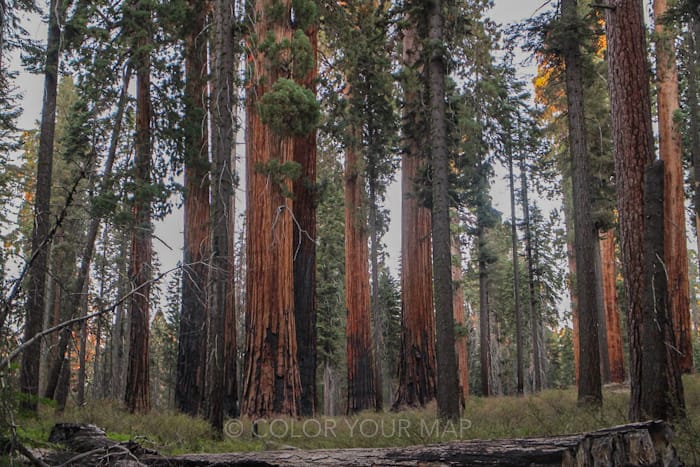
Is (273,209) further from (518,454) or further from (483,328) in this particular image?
(483,328)

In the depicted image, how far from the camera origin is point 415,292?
15258 millimetres

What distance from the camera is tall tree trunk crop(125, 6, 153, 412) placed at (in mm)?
12375

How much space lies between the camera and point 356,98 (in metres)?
14.8

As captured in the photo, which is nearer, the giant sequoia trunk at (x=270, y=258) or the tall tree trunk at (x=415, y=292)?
the giant sequoia trunk at (x=270, y=258)

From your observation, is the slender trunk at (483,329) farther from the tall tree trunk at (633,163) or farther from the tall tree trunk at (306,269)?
the tall tree trunk at (633,163)

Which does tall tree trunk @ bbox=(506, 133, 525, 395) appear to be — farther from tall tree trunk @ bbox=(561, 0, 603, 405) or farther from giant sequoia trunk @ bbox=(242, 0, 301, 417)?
giant sequoia trunk @ bbox=(242, 0, 301, 417)

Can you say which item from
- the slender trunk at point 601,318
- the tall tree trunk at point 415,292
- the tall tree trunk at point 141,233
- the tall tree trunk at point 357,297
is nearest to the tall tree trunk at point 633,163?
the tall tree trunk at point 415,292

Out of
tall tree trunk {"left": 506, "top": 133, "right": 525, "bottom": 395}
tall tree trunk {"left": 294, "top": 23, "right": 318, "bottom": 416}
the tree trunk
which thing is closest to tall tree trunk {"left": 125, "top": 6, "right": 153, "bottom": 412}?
tall tree trunk {"left": 294, "top": 23, "right": 318, "bottom": 416}

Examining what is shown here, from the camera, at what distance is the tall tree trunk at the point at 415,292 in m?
14.6

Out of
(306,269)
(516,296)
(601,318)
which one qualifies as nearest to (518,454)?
(306,269)

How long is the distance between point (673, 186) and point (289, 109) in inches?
463

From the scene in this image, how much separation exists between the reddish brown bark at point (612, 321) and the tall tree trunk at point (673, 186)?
4703 mm

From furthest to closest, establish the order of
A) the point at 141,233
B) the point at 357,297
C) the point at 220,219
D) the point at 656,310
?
the point at 357,297 → the point at 141,233 → the point at 220,219 → the point at 656,310

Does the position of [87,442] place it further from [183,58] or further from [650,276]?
[183,58]
